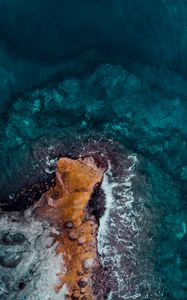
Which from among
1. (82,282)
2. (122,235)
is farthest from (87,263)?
(122,235)

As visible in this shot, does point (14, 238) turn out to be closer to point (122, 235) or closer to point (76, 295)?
point (76, 295)

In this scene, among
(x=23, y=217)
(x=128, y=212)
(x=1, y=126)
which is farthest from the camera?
(x=1, y=126)

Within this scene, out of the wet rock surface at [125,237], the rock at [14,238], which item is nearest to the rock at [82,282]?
the wet rock surface at [125,237]

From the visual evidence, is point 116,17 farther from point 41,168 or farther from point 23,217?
point 23,217

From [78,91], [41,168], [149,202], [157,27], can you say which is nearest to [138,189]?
[149,202]

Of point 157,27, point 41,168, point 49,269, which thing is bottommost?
point 49,269

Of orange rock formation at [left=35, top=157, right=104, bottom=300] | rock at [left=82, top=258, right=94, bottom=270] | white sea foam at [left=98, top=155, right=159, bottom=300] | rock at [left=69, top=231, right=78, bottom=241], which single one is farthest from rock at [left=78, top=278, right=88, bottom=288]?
rock at [left=69, top=231, right=78, bottom=241]

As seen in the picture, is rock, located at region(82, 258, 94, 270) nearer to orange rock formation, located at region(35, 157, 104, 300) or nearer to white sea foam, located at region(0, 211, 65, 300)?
orange rock formation, located at region(35, 157, 104, 300)
